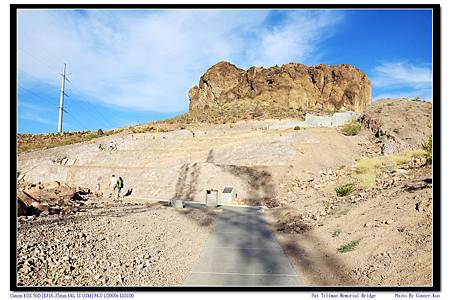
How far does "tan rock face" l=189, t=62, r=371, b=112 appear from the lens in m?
79.6

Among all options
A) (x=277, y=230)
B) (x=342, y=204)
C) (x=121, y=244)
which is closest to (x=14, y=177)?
(x=121, y=244)

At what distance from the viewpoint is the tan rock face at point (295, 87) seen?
7956 cm

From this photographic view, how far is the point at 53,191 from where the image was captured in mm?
17594

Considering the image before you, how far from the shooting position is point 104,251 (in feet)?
23.8

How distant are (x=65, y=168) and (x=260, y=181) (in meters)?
18.0

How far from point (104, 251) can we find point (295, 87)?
255 ft

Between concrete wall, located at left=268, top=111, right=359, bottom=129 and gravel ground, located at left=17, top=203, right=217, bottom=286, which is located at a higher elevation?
concrete wall, located at left=268, top=111, right=359, bottom=129

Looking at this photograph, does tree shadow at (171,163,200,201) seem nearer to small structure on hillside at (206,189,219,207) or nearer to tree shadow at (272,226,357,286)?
small structure on hillside at (206,189,219,207)

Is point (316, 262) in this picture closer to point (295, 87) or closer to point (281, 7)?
point (281, 7)

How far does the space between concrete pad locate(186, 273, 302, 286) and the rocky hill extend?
2740 inches

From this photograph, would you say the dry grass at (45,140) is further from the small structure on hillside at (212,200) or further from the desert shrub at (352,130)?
the desert shrub at (352,130)

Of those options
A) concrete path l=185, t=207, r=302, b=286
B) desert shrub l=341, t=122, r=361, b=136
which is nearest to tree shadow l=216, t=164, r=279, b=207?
concrete path l=185, t=207, r=302, b=286

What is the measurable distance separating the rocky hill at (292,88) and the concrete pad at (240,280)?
69.6m

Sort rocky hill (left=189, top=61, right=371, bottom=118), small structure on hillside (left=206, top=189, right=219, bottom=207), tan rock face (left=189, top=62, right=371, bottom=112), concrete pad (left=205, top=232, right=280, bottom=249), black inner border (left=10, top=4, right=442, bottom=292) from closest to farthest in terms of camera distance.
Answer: black inner border (left=10, top=4, right=442, bottom=292)
concrete pad (left=205, top=232, right=280, bottom=249)
small structure on hillside (left=206, top=189, right=219, bottom=207)
rocky hill (left=189, top=61, right=371, bottom=118)
tan rock face (left=189, top=62, right=371, bottom=112)
